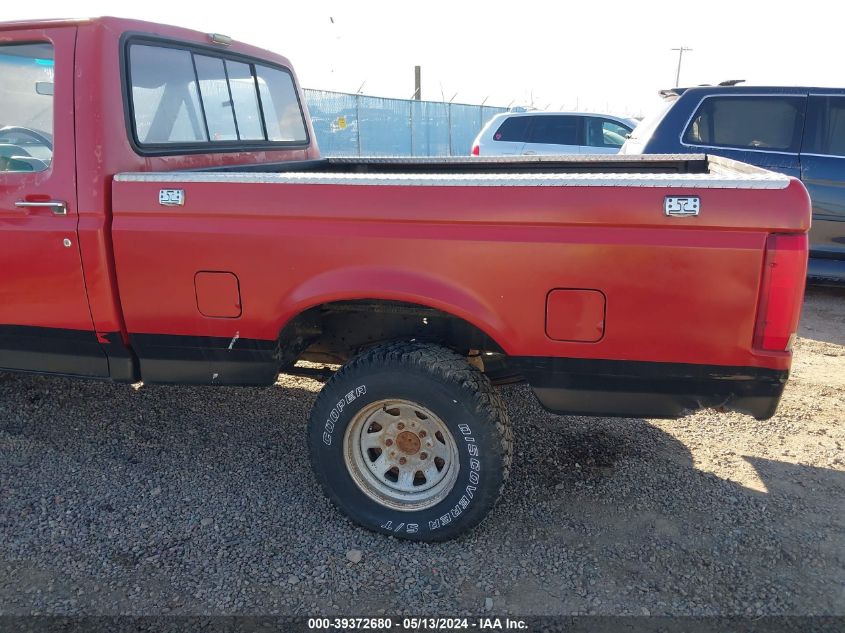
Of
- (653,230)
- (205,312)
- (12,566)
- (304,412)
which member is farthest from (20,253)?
(653,230)

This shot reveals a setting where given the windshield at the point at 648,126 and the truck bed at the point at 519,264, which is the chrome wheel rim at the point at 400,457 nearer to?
the truck bed at the point at 519,264

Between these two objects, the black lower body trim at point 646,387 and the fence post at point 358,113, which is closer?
the black lower body trim at point 646,387

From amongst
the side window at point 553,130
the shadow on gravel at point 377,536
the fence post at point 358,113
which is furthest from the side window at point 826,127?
the fence post at point 358,113

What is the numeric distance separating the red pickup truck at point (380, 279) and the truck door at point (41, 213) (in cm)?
1

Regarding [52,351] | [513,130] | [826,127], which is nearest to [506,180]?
[52,351]

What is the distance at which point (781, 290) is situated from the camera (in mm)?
2334

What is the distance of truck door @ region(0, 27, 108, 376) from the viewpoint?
2.94 m

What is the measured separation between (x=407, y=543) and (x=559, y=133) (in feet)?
30.3

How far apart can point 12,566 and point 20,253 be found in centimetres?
135

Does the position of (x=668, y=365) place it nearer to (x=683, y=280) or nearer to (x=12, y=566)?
(x=683, y=280)

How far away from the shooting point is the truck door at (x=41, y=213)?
116 inches

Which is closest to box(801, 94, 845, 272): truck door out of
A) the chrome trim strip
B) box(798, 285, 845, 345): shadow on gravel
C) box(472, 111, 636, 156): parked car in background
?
box(798, 285, 845, 345): shadow on gravel

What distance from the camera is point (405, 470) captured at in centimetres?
295

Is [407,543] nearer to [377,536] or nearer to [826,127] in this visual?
[377,536]
